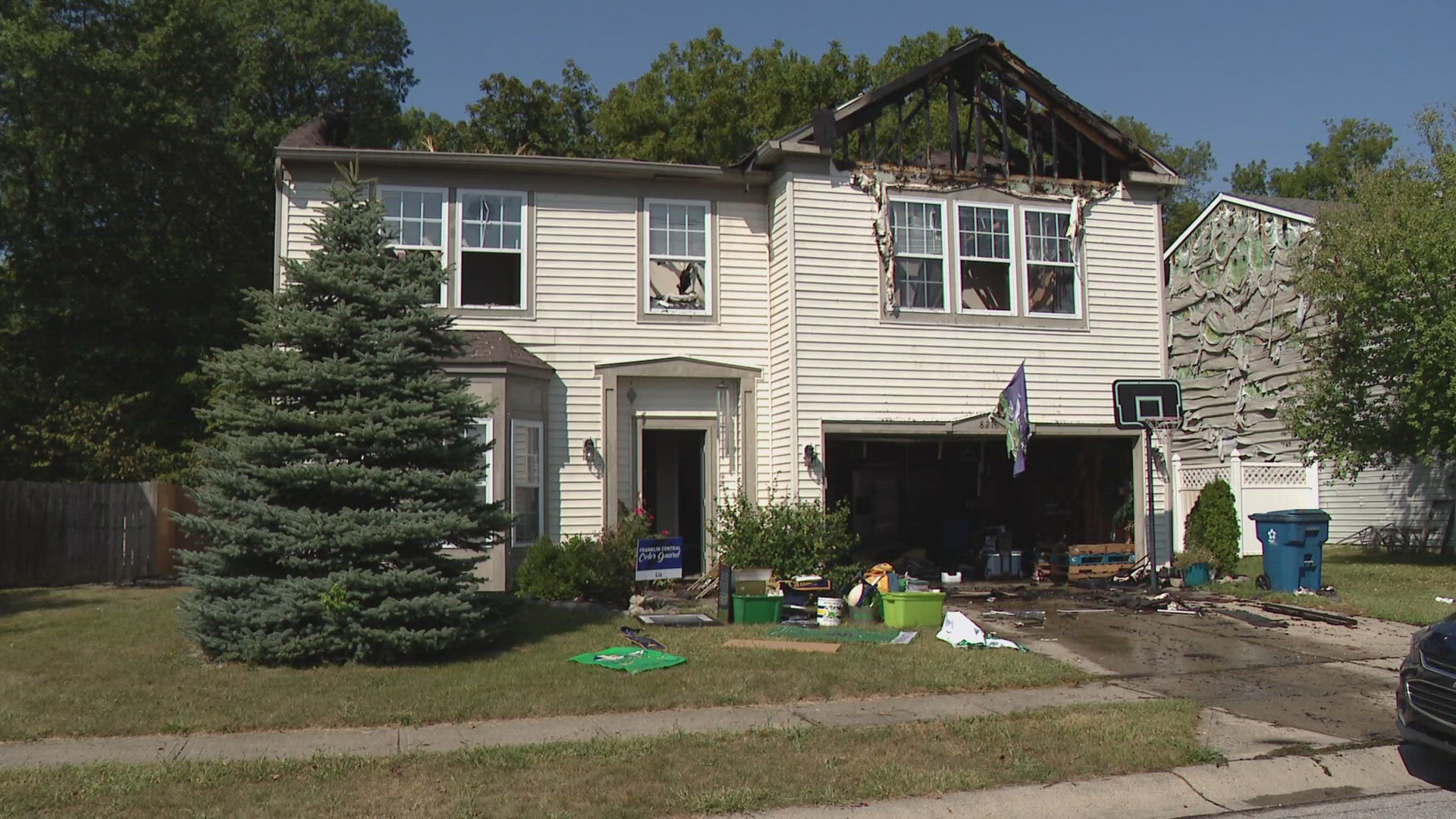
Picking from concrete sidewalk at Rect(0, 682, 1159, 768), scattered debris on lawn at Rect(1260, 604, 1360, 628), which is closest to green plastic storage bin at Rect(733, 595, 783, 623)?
concrete sidewalk at Rect(0, 682, 1159, 768)

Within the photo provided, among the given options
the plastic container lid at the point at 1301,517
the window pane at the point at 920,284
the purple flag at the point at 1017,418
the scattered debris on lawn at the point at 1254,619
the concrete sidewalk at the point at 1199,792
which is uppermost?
the window pane at the point at 920,284

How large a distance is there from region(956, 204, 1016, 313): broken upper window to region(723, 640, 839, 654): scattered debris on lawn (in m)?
7.46

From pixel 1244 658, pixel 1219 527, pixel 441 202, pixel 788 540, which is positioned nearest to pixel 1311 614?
pixel 1244 658

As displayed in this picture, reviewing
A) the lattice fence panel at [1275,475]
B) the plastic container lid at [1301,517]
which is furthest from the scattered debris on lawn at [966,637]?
the lattice fence panel at [1275,475]

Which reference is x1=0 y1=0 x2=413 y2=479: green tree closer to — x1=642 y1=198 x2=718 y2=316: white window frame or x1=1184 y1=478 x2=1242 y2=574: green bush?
x1=642 y1=198 x2=718 y2=316: white window frame

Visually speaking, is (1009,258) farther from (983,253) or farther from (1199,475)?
(1199,475)

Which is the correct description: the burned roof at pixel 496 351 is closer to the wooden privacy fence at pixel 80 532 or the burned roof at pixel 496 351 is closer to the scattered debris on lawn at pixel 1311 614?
the wooden privacy fence at pixel 80 532

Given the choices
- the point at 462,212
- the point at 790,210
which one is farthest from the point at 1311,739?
the point at 462,212

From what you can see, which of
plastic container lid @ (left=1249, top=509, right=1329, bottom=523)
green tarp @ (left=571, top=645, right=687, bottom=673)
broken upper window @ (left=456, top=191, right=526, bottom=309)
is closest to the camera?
green tarp @ (left=571, top=645, right=687, bottom=673)

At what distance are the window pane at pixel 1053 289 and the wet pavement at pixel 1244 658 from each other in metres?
4.87

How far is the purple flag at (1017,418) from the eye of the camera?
1585 centimetres

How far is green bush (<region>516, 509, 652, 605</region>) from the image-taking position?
1373cm

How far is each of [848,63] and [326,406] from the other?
29.0 meters

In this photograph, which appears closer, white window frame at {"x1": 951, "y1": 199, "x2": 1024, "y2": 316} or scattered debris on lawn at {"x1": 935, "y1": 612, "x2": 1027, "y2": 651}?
scattered debris on lawn at {"x1": 935, "y1": 612, "x2": 1027, "y2": 651}
